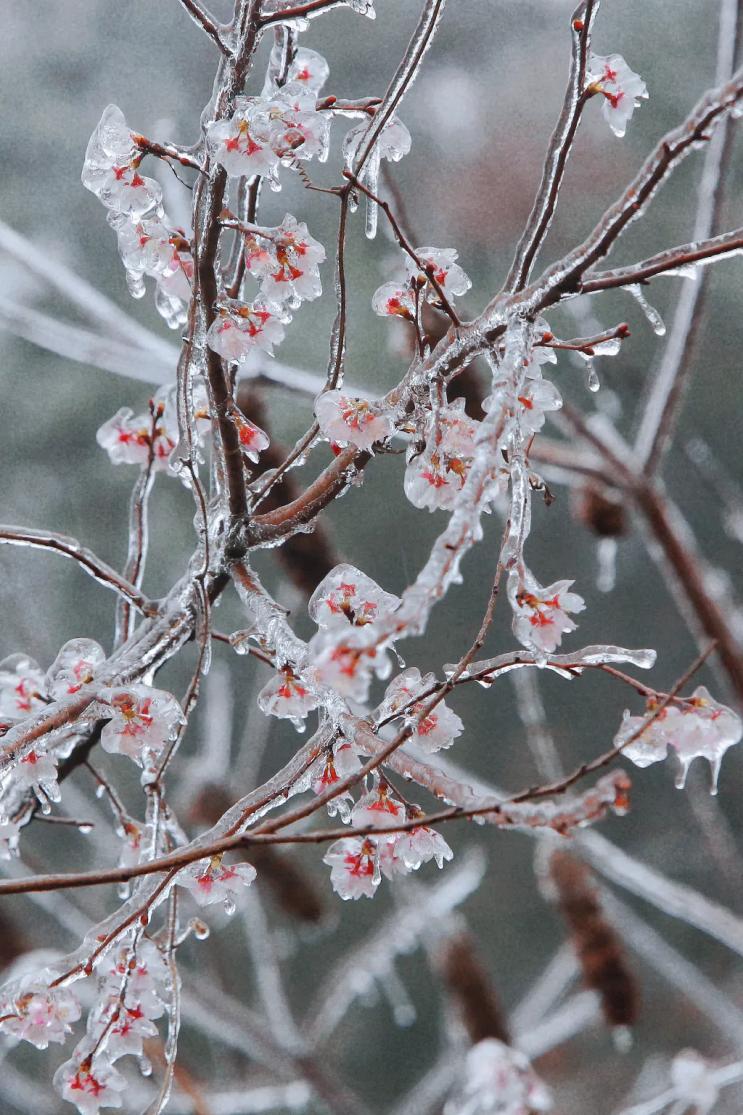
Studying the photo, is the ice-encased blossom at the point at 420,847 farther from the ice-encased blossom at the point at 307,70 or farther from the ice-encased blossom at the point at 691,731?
the ice-encased blossom at the point at 307,70

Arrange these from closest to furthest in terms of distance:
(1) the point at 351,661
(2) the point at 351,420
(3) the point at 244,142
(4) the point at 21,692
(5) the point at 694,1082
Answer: (1) the point at 351,661 → (3) the point at 244,142 → (2) the point at 351,420 → (4) the point at 21,692 → (5) the point at 694,1082

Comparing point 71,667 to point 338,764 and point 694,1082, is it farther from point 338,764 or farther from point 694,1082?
point 694,1082

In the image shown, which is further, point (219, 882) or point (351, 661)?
point (219, 882)

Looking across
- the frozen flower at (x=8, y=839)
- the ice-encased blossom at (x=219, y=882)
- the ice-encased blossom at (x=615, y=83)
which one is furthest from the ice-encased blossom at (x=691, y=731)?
the frozen flower at (x=8, y=839)

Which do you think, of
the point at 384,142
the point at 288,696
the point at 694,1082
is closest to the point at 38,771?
the point at 288,696

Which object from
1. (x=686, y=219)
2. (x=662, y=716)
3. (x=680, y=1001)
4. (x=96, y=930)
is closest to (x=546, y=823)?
(x=662, y=716)

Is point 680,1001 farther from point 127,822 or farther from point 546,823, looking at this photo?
point 546,823

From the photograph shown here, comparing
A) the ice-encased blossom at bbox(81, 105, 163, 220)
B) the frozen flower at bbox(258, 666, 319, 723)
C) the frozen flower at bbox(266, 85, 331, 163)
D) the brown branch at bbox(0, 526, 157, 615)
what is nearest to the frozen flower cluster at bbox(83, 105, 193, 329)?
the ice-encased blossom at bbox(81, 105, 163, 220)

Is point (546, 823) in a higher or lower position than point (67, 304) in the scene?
lower
